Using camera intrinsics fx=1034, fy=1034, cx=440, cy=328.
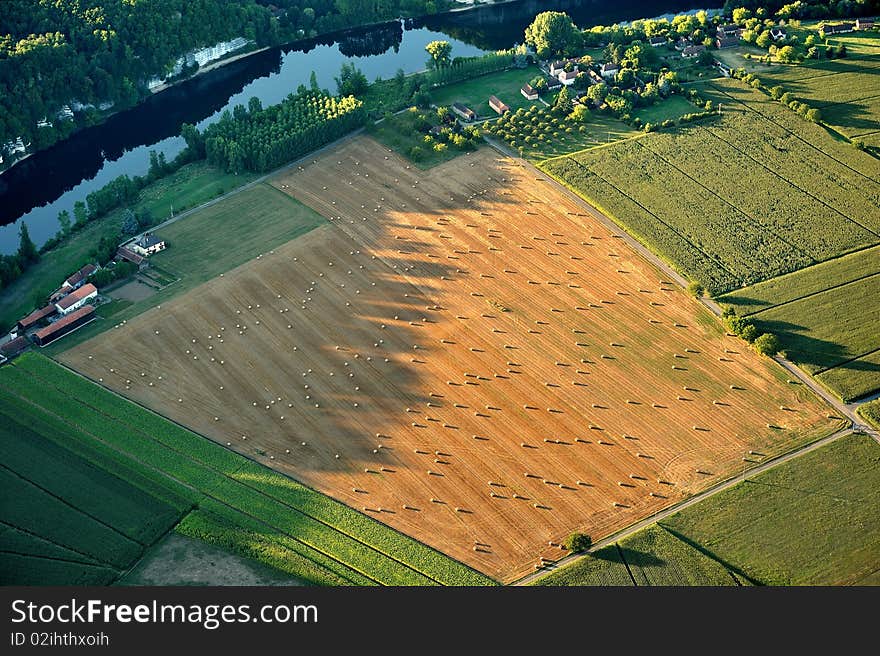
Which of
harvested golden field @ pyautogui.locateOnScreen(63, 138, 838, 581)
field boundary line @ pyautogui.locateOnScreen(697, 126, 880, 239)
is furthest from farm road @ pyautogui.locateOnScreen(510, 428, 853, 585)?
field boundary line @ pyautogui.locateOnScreen(697, 126, 880, 239)

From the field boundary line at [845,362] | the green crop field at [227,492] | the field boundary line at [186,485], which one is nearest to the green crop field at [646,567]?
the green crop field at [227,492]

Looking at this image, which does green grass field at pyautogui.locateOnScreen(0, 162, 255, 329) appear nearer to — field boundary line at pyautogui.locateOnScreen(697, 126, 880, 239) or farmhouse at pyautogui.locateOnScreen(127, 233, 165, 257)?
farmhouse at pyautogui.locateOnScreen(127, 233, 165, 257)

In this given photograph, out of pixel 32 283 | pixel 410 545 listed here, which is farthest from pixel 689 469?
pixel 32 283

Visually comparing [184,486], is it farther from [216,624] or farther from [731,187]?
[731,187]

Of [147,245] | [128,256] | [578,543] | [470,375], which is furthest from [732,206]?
[128,256]

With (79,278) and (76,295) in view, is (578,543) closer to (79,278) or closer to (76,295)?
(76,295)

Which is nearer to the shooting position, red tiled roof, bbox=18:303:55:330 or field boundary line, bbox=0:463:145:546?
field boundary line, bbox=0:463:145:546
